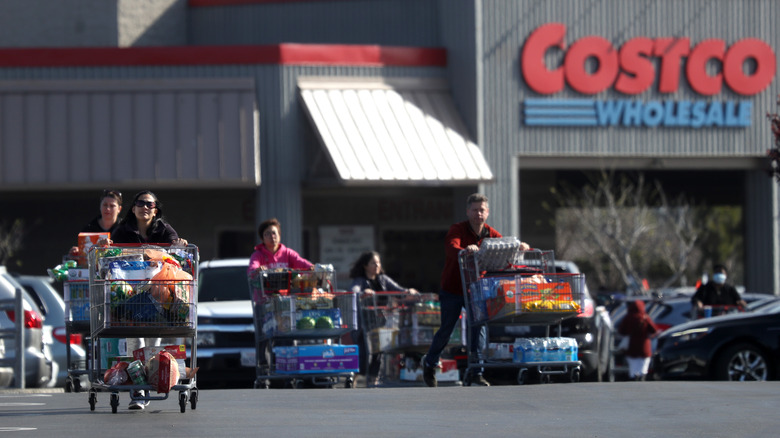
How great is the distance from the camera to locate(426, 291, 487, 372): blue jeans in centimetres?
1269

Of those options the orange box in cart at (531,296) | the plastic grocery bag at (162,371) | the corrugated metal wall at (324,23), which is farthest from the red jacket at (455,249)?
the corrugated metal wall at (324,23)

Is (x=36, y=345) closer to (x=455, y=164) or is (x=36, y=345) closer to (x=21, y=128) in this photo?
(x=21, y=128)

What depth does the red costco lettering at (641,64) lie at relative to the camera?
2408 cm

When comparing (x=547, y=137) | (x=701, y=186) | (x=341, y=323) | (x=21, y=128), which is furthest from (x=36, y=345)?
(x=701, y=186)

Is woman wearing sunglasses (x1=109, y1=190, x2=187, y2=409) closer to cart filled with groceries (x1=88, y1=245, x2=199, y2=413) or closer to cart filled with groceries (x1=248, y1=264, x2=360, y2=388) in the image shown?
cart filled with groceries (x1=88, y1=245, x2=199, y2=413)

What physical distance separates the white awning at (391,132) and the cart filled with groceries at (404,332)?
26.6 feet

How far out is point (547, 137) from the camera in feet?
79.6

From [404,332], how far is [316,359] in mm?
1421

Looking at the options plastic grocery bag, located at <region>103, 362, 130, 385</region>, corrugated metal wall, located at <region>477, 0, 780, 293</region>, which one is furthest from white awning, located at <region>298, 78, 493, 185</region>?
plastic grocery bag, located at <region>103, 362, 130, 385</region>

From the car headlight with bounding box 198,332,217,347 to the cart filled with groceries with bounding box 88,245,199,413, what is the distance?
4.97 m

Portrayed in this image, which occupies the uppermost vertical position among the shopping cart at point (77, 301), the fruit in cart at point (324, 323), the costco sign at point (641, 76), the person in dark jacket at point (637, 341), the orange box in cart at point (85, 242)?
the costco sign at point (641, 76)

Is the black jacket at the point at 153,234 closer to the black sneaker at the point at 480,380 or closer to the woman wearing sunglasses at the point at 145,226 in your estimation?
the woman wearing sunglasses at the point at 145,226

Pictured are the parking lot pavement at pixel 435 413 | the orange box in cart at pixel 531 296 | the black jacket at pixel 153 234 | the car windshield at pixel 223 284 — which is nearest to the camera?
the parking lot pavement at pixel 435 413

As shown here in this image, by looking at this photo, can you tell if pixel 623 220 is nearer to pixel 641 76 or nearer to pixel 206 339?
pixel 641 76
